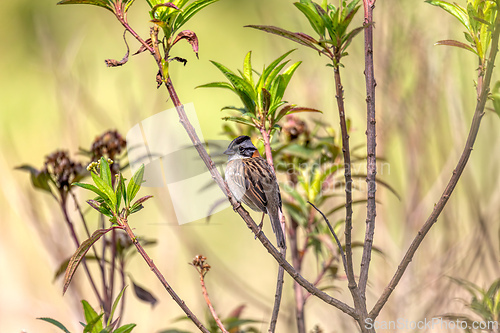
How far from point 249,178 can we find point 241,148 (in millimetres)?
118

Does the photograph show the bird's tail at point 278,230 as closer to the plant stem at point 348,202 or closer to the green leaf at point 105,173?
the plant stem at point 348,202

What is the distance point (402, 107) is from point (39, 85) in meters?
4.99

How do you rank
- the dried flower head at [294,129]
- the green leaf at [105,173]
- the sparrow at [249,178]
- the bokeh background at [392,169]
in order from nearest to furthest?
1. the green leaf at [105,173]
2. the sparrow at [249,178]
3. the dried flower head at [294,129]
4. the bokeh background at [392,169]

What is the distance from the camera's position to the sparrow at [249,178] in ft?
5.70

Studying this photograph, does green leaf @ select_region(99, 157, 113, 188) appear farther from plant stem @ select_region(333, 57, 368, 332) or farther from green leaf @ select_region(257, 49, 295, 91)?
plant stem @ select_region(333, 57, 368, 332)

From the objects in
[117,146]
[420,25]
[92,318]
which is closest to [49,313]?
[117,146]

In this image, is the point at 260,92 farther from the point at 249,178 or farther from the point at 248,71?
the point at 249,178

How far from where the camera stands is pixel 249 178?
1.84 m

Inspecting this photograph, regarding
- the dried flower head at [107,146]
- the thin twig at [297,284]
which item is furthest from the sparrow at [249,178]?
the dried flower head at [107,146]

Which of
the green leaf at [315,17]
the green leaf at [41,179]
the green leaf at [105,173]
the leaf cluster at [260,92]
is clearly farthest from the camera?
the green leaf at [41,179]

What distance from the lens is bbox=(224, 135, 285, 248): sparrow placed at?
174 centimetres

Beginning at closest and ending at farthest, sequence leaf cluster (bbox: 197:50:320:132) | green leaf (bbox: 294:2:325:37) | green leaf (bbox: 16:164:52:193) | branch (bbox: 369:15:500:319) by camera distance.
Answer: branch (bbox: 369:15:500:319) < green leaf (bbox: 294:2:325:37) < leaf cluster (bbox: 197:50:320:132) < green leaf (bbox: 16:164:52:193)

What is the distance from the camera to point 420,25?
271 cm

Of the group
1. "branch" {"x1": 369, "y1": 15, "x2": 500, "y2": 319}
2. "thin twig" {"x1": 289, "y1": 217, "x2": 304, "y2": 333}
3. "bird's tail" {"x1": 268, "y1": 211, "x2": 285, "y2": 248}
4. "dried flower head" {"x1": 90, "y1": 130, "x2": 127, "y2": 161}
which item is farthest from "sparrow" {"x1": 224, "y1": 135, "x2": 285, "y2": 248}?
"branch" {"x1": 369, "y1": 15, "x2": 500, "y2": 319}
